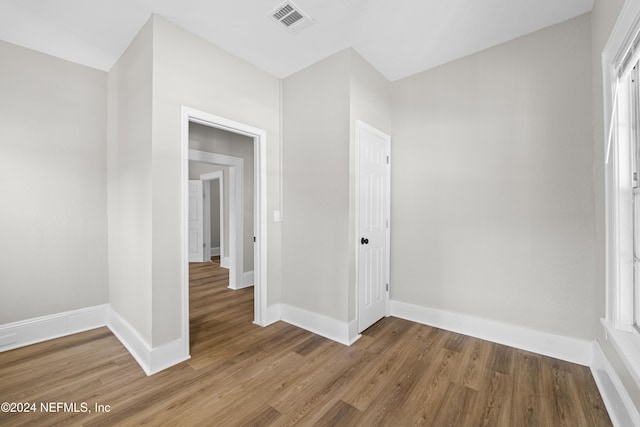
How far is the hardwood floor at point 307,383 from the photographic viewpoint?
5.39 ft

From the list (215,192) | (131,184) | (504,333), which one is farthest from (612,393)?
(215,192)

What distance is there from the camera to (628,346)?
1463 mm

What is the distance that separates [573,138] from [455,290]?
1.63 m

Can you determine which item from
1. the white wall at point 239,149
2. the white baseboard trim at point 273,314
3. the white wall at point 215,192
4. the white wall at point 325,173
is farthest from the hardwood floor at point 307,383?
the white wall at point 215,192

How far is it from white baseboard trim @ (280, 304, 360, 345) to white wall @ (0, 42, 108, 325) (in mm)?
2013

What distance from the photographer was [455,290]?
9.14 ft

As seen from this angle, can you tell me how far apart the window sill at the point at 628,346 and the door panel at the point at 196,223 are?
22.7ft

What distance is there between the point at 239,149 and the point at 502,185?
355 centimetres

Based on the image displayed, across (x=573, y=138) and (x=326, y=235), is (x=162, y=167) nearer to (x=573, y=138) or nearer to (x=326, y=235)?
(x=326, y=235)

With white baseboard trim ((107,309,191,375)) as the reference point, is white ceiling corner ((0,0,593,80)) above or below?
above

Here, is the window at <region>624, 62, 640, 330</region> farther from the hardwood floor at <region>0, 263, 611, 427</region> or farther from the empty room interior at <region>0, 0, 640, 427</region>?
the hardwood floor at <region>0, 263, 611, 427</region>

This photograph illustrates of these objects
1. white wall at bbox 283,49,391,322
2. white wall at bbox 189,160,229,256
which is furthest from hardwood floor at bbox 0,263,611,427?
white wall at bbox 189,160,229,256

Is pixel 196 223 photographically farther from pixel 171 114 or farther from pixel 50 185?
pixel 171 114

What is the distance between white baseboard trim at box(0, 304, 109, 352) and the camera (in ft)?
8.01
